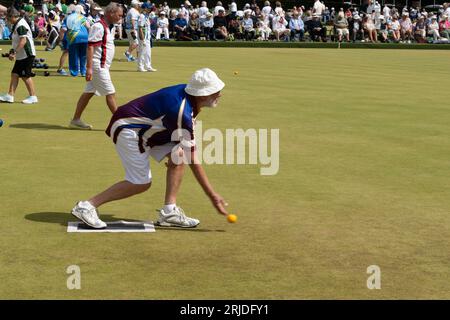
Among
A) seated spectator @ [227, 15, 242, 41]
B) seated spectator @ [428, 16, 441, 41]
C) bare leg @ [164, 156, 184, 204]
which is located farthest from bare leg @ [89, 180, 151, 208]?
seated spectator @ [428, 16, 441, 41]

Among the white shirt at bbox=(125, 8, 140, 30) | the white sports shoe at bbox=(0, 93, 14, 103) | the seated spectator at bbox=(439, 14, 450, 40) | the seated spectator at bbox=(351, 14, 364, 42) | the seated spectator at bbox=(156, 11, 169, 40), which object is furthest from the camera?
the seated spectator at bbox=(439, 14, 450, 40)

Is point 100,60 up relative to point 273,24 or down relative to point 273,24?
up

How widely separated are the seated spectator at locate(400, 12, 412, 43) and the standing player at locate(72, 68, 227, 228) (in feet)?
125

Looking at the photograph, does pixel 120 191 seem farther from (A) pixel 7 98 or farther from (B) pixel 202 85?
(A) pixel 7 98

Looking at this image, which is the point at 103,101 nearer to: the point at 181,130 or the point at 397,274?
the point at 181,130

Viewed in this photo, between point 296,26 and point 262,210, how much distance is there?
3421 centimetres

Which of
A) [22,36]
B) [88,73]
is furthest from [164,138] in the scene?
[22,36]

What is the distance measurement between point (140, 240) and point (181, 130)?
1.08 m

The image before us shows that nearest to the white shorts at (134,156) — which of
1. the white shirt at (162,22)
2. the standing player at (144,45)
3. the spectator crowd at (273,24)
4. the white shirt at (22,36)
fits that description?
the white shirt at (22,36)

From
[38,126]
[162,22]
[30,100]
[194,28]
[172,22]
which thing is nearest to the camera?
[38,126]

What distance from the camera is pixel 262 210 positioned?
367 inches

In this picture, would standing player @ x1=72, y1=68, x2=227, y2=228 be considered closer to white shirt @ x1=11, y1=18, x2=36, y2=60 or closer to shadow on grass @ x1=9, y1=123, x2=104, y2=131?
shadow on grass @ x1=9, y1=123, x2=104, y2=131

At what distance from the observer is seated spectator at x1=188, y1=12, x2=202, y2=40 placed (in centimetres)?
4056

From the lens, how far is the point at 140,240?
8.09 metres
